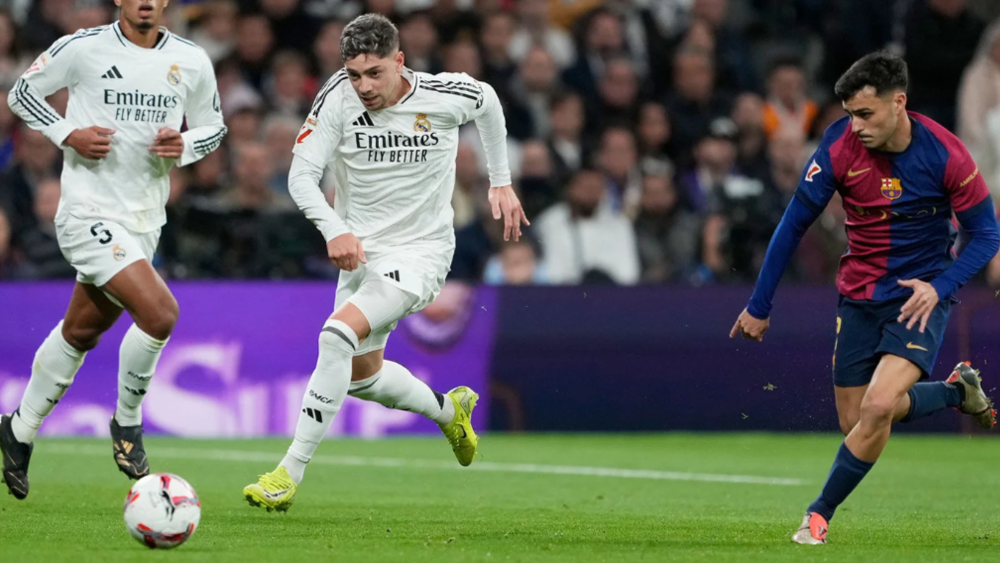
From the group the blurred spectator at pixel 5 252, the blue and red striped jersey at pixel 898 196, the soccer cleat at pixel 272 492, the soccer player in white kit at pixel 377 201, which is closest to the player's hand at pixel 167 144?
the soccer player in white kit at pixel 377 201

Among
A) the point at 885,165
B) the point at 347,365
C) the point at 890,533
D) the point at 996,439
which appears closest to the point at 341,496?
the point at 347,365

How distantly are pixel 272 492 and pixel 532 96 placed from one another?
879 centimetres

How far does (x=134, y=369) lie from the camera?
27.6 feet

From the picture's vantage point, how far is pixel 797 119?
15.9 m

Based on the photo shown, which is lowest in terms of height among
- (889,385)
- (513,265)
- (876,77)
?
(513,265)

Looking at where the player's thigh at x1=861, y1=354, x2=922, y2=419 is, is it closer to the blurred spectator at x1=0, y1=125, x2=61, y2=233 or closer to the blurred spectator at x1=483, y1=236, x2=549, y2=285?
the blurred spectator at x1=483, y1=236, x2=549, y2=285

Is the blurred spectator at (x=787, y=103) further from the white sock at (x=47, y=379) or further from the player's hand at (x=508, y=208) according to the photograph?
the white sock at (x=47, y=379)

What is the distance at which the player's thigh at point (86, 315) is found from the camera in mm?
8469

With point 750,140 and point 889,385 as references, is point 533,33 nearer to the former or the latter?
point 750,140

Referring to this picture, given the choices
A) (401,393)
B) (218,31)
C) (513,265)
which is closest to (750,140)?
(513,265)

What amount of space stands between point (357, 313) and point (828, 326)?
6850mm

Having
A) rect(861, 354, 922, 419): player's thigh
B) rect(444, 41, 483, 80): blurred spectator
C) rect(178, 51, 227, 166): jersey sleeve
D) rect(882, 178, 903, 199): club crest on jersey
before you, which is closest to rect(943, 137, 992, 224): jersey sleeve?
rect(882, 178, 903, 199): club crest on jersey

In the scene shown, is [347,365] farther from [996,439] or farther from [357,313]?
[996,439]

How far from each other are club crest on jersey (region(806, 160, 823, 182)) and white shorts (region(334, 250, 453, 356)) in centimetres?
213
